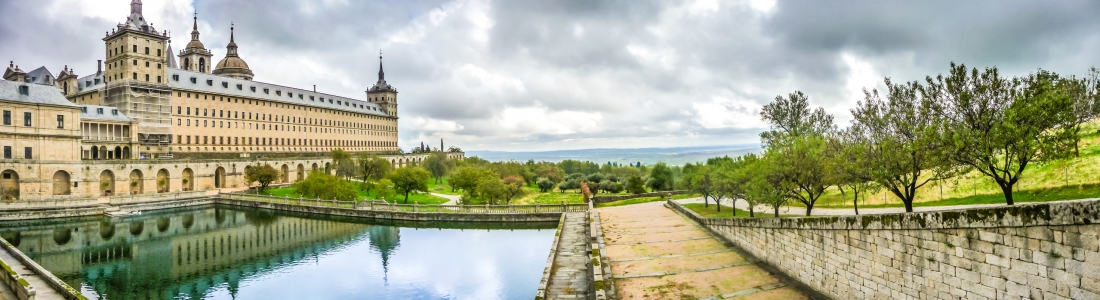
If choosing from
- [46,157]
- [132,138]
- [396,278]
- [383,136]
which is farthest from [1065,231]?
[383,136]

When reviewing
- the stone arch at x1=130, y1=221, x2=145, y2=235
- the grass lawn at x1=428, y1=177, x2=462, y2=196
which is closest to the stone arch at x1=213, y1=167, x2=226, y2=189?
the grass lawn at x1=428, y1=177, x2=462, y2=196

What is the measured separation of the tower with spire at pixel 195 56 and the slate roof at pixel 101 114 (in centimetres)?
3146

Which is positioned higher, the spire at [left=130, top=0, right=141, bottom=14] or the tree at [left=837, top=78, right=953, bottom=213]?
the spire at [left=130, top=0, right=141, bottom=14]

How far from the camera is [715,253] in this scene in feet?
60.7

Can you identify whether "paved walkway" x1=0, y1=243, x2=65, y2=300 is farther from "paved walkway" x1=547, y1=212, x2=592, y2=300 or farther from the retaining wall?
the retaining wall

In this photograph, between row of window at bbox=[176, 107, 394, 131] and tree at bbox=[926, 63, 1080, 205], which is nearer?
tree at bbox=[926, 63, 1080, 205]

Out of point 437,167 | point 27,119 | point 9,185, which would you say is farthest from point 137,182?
point 437,167

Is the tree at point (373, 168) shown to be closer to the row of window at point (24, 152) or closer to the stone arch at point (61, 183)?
the stone arch at point (61, 183)

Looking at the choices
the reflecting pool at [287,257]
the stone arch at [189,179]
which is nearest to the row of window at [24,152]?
the stone arch at [189,179]

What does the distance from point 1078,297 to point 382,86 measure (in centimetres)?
12953

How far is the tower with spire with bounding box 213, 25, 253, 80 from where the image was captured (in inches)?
3807

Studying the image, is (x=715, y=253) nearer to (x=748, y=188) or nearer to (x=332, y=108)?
(x=748, y=188)

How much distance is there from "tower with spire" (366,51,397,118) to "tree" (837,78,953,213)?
11395 centimetres

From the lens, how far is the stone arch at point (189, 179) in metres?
63.3
